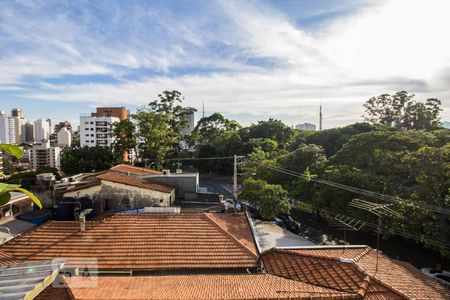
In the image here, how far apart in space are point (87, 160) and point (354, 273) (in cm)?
2711

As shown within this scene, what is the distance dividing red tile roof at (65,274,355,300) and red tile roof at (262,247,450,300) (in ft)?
1.45

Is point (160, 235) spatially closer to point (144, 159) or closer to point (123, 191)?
point (123, 191)

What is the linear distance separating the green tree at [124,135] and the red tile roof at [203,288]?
Answer: 22.4 meters

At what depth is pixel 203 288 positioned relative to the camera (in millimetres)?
7961

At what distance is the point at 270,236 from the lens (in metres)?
14.9

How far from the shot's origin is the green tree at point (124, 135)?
97.0 ft

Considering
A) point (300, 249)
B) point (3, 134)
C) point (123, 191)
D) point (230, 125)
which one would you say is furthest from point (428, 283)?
point (3, 134)

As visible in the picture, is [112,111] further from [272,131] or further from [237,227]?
[237,227]

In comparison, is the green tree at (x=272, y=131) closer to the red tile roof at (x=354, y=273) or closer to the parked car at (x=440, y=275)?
the parked car at (x=440, y=275)

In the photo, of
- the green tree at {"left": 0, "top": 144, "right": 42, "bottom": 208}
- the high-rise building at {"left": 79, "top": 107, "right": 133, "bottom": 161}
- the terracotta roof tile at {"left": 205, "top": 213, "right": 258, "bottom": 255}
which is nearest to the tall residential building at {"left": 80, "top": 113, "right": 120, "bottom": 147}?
the high-rise building at {"left": 79, "top": 107, "right": 133, "bottom": 161}

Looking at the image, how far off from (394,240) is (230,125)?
32.6 metres

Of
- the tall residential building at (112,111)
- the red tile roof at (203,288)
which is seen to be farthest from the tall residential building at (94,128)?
the red tile roof at (203,288)

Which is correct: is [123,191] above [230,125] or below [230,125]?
below

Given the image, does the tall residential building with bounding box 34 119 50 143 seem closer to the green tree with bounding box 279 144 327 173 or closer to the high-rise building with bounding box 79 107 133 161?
the high-rise building with bounding box 79 107 133 161
